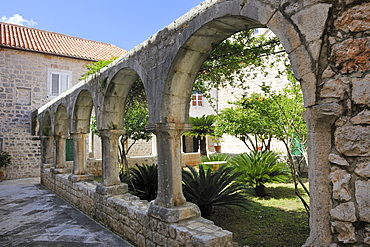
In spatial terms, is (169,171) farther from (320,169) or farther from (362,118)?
(362,118)

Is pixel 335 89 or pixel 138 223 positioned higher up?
pixel 335 89

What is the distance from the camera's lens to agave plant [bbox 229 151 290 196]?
6.50 metres

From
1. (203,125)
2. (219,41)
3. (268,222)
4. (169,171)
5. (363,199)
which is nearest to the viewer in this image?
(363,199)

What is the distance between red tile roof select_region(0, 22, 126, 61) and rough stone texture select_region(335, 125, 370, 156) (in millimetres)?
10822

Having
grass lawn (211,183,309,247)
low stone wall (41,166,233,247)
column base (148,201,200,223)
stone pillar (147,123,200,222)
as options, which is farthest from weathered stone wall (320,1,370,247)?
grass lawn (211,183,309,247)

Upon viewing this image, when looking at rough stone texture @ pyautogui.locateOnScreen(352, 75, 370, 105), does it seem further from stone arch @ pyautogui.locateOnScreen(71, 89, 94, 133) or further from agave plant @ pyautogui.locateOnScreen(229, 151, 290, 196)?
stone arch @ pyautogui.locateOnScreen(71, 89, 94, 133)

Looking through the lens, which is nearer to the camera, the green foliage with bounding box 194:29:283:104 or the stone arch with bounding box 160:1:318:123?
the stone arch with bounding box 160:1:318:123

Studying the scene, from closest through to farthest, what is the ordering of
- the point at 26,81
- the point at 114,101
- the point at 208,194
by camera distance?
1. the point at 208,194
2. the point at 114,101
3. the point at 26,81

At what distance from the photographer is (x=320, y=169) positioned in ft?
5.82

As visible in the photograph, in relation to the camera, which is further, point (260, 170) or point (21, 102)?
point (21, 102)

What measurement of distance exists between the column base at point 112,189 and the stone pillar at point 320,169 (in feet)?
12.0

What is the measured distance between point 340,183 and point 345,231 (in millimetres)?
276

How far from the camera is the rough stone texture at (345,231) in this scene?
5.30ft

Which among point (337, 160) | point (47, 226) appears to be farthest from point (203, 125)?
point (337, 160)
